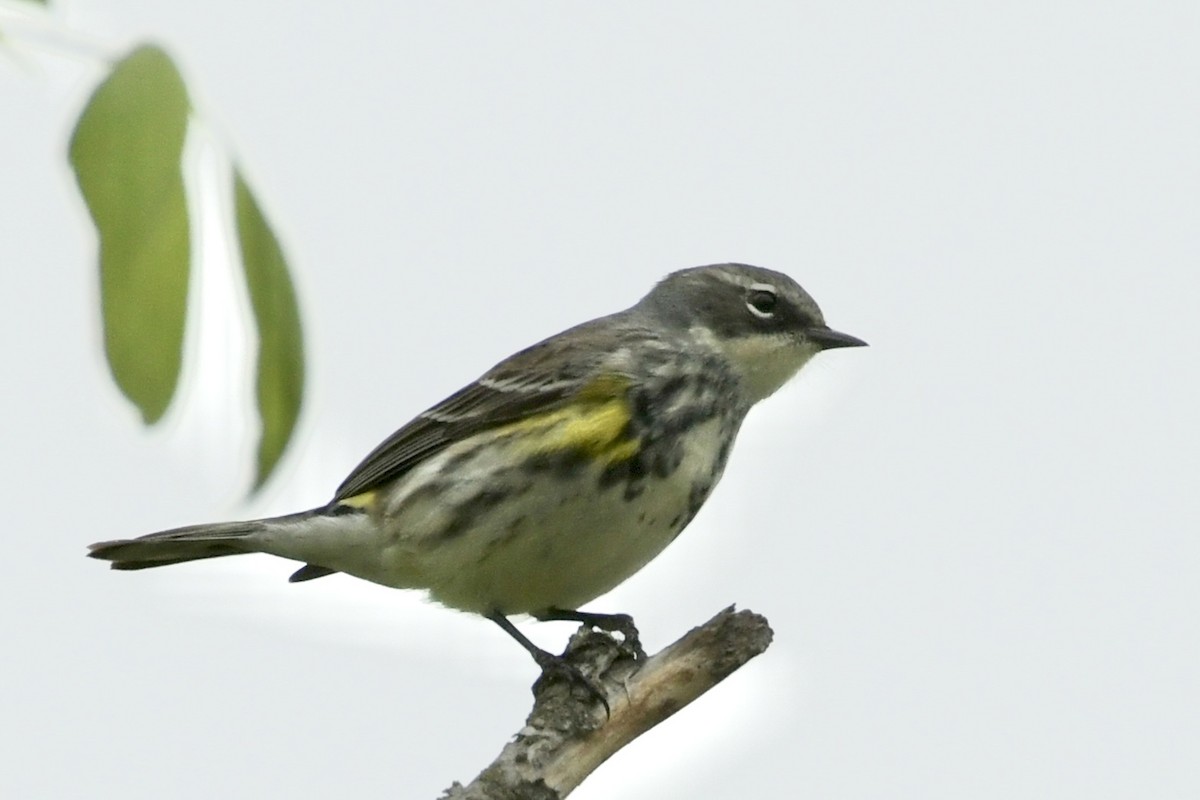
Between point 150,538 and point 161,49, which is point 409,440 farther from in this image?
point 161,49

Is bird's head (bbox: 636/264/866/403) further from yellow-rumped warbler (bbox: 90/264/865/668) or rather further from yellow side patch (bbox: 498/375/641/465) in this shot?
yellow side patch (bbox: 498/375/641/465)

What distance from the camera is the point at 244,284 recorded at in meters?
1.96

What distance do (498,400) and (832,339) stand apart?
5.05ft

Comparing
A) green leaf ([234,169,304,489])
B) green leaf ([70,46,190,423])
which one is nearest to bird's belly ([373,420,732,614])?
green leaf ([234,169,304,489])

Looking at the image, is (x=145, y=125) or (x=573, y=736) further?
(x=573, y=736)

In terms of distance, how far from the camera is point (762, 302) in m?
6.70

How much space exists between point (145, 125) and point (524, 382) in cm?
466

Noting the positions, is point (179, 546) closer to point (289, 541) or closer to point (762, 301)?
point (289, 541)

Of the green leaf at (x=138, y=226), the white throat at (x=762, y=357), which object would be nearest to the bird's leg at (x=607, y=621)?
the white throat at (x=762, y=357)

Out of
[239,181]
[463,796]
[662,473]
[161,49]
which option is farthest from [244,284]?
[662,473]

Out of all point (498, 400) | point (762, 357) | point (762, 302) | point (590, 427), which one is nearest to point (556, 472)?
point (590, 427)

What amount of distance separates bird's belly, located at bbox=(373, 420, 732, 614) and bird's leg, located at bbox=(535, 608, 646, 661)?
107 millimetres

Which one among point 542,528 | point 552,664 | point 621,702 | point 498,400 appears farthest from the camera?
point 498,400

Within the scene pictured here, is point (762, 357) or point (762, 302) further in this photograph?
point (762, 302)
